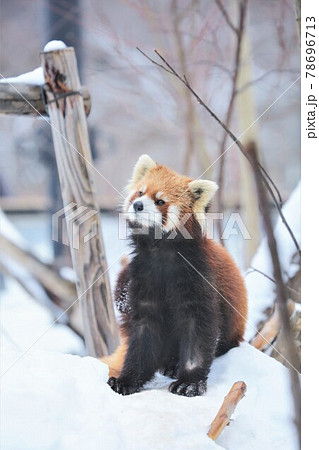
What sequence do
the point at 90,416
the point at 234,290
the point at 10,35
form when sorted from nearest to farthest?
the point at 90,416
the point at 234,290
the point at 10,35

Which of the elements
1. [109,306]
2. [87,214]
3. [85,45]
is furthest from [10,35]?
[109,306]

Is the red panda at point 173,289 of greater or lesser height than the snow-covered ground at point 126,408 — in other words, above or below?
above

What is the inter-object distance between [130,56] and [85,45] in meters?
0.17

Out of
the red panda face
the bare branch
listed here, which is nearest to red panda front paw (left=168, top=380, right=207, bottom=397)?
the red panda face

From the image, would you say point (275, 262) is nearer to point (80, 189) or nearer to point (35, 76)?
point (80, 189)

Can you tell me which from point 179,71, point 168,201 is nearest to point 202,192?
point 168,201

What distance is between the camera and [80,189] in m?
1.54

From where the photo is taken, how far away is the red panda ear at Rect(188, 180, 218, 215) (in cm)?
117

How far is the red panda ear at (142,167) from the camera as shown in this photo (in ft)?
4.04

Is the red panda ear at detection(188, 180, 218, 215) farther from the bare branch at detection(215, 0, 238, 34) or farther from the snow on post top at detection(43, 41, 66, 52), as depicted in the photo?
the bare branch at detection(215, 0, 238, 34)

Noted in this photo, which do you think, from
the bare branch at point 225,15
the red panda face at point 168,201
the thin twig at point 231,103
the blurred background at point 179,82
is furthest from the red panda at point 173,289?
the bare branch at point 225,15

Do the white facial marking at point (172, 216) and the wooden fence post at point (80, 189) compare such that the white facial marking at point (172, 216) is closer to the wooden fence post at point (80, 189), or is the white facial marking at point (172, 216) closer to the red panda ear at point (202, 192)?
the red panda ear at point (202, 192)

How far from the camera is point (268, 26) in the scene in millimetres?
1705

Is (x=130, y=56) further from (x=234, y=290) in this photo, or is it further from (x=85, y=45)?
(x=234, y=290)
